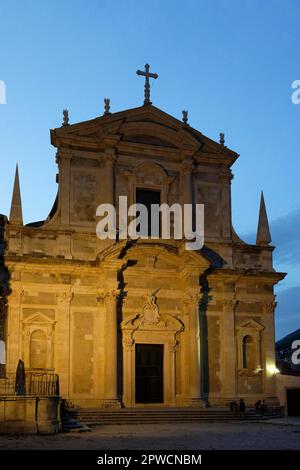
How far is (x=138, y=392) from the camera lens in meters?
24.2

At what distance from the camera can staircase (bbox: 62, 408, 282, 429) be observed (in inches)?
853

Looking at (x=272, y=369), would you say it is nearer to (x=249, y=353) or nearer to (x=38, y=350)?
(x=249, y=353)

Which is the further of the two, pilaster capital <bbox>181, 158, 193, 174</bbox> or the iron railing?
pilaster capital <bbox>181, 158, 193, 174</bbox>

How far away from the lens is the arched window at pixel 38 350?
23234 mm

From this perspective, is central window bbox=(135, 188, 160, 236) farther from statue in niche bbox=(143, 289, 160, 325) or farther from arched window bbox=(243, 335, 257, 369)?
arched window bbox=(243, 335, 257, 369)

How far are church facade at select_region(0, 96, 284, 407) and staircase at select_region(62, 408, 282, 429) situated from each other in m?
0.75

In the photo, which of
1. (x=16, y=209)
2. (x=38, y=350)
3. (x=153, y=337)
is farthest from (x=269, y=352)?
(x=16, y=209)

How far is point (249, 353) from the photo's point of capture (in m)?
25.8

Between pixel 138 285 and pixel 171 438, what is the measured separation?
8591 millimetres

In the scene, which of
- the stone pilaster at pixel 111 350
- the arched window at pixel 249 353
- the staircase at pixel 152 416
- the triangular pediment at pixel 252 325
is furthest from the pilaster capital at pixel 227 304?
the stone pilaster at pixel 111 350

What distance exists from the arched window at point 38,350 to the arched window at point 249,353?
7416 millimetres

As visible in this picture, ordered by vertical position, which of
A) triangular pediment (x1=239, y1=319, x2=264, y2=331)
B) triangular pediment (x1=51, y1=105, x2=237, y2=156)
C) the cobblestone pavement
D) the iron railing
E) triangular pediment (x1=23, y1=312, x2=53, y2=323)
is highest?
triangular pediment (x1=51, y1=105, x2=237, y2=156)

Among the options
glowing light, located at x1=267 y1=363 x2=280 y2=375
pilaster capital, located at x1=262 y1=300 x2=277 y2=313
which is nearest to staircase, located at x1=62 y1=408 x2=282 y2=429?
glowing light, located at x1=267 y1=363 x2=280 y2=375
